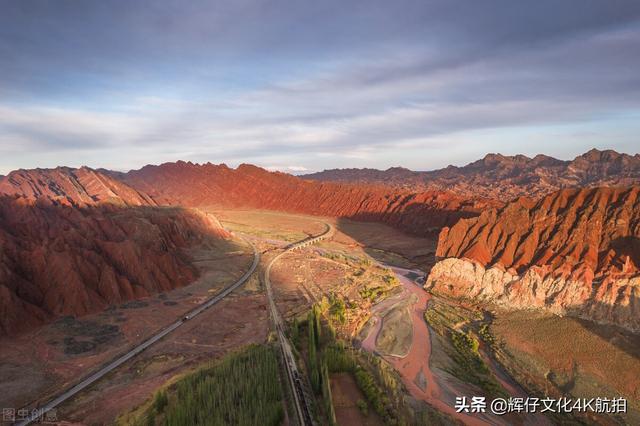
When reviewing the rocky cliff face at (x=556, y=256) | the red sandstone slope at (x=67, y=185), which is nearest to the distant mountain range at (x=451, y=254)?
the rocky cliff face at (x=556, y=256)

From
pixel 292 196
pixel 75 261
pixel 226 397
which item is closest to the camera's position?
pixel 226 397

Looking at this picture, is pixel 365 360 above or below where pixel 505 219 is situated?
below

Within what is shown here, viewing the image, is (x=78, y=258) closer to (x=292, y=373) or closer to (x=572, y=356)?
(x=292, y=373)

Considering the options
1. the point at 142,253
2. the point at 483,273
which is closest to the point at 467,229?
the point at 483,273

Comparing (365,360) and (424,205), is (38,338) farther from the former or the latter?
(424,205)

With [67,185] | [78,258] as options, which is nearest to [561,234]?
[78,258]

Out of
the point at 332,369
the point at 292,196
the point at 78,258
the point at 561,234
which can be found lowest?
the point at 332,369

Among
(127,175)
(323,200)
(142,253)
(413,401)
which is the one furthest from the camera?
(127,175)
